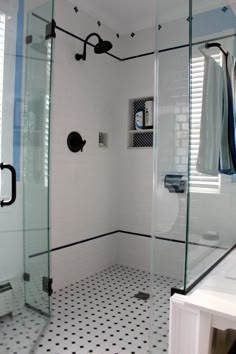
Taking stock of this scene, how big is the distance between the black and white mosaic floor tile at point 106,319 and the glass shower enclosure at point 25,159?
0.21 m

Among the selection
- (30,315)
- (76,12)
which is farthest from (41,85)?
(30,315)

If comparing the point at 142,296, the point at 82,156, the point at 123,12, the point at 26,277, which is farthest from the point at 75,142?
the point at 142,296

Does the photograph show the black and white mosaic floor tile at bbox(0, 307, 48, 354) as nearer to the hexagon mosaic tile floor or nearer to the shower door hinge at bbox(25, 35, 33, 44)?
the hexagon mosaic tile floor

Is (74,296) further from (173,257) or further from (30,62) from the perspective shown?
(30,62)

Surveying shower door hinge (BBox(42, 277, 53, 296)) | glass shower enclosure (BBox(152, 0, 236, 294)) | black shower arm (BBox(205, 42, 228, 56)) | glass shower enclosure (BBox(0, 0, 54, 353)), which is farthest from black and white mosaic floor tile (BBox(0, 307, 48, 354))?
black shower arm (BBox(205, 42, 228, 56))

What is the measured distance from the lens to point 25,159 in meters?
2.27

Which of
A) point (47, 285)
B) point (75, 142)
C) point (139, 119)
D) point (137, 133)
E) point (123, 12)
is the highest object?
point (123, 12)

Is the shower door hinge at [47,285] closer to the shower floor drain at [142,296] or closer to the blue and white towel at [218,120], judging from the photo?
the shower floor drain at [142,296]

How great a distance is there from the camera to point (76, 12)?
287 centimetres

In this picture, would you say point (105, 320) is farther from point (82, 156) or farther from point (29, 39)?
point (29, 39)

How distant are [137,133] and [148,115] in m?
0.30

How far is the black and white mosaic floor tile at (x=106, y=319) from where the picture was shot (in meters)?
1.71

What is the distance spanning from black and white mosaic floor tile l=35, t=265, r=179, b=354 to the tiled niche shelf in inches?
58.5

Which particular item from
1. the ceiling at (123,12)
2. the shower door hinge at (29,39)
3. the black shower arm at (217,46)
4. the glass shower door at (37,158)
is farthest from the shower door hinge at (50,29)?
the black shower arm at (217,46)
